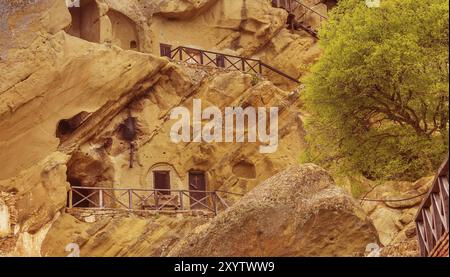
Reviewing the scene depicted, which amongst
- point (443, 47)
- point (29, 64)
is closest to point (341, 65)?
point (443, 47)

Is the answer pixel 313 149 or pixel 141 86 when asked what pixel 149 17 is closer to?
pixel 141 86

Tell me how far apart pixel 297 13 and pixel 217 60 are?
6381 mm

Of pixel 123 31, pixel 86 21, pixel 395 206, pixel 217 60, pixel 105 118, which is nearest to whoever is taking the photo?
pixel 395 206

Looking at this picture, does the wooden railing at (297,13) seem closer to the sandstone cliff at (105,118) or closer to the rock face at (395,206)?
the sandstone cliff at (105,118)

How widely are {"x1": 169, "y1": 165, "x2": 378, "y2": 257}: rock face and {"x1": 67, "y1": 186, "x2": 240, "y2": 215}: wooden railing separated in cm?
1065

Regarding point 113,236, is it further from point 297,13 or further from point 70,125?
point 297,13

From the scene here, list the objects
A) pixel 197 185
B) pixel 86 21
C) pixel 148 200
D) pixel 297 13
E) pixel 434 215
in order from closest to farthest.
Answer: pixel 434 215 < pixel 148 200 < pixel 197 185 < pixel 86 21 < pixel 297 13

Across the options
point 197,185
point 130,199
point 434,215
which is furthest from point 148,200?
point 434,215

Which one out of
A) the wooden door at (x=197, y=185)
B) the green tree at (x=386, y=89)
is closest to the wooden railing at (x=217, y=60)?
the wooden door at (x=197, y=185)

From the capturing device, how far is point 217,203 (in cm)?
3238

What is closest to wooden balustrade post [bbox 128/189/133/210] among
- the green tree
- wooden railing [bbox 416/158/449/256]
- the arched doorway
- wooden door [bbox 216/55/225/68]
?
the arched doorway

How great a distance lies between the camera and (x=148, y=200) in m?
31.5

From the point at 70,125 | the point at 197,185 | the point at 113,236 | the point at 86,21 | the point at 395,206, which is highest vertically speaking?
→ the point at 86,21

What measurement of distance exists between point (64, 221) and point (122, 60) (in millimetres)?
6587
